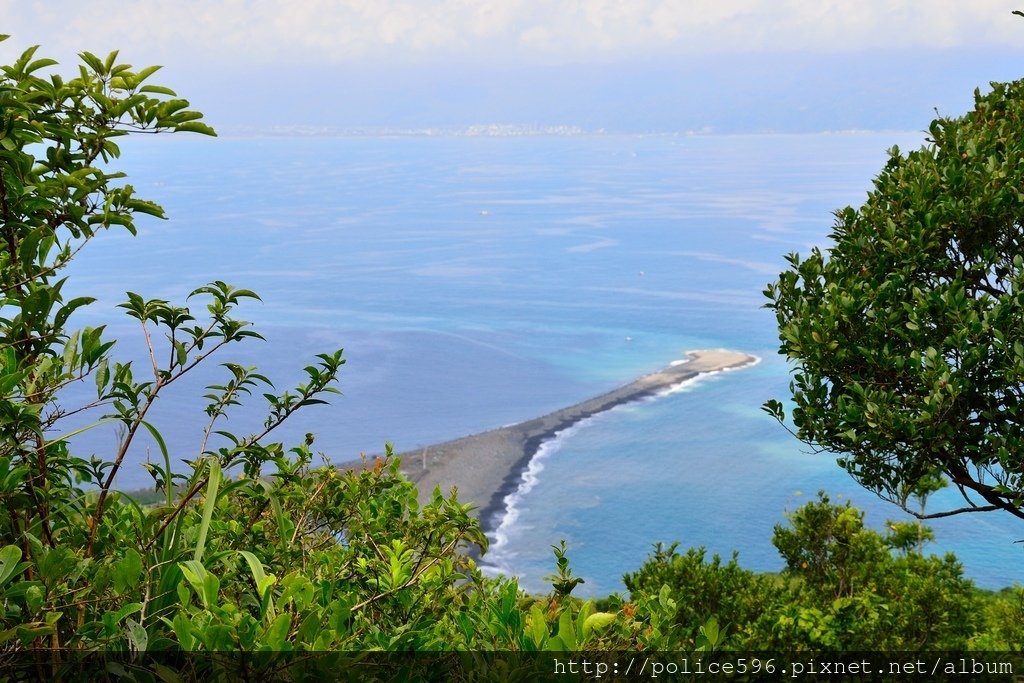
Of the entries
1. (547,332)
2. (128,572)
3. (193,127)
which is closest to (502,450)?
(547,332)

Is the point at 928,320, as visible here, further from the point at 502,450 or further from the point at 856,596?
the point at 502,450

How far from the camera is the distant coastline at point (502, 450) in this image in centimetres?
4219

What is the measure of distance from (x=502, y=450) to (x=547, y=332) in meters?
24.7

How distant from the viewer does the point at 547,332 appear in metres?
72.3

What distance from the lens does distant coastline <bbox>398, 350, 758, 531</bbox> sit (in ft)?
138

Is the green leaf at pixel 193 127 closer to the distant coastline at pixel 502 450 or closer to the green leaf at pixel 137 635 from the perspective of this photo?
the green leaf at pixel 137 635

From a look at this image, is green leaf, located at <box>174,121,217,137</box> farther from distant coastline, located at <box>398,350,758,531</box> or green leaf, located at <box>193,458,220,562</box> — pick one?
distant coastline, located at <box>398,350,758,531</box>

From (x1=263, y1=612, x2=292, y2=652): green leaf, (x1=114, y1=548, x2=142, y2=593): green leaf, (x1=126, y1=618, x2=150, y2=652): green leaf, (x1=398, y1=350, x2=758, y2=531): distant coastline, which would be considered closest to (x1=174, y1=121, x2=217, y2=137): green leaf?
(x1=114, y1=548, x2=142, y2=593): green leaf

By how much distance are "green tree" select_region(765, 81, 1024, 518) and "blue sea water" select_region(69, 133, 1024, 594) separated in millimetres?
5182

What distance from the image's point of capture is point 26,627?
6.33 ft

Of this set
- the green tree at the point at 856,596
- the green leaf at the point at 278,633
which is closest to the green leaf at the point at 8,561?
the green leaf at the point at 278,633

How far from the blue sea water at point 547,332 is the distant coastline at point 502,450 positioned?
1195 millimetres

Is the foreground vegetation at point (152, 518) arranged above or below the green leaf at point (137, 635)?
above

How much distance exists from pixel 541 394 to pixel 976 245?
169 feet
